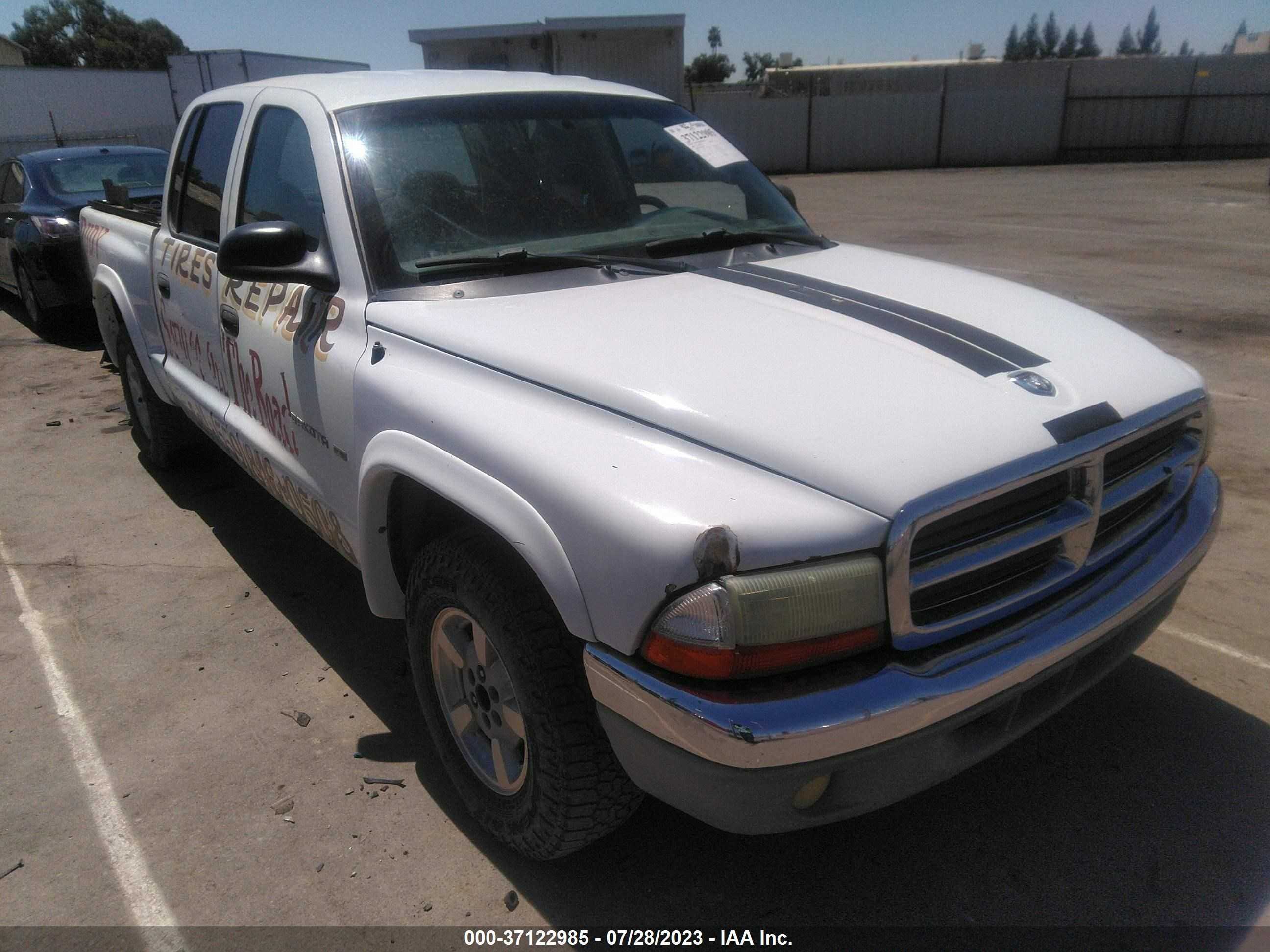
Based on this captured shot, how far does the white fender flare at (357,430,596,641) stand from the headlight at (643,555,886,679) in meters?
0.22

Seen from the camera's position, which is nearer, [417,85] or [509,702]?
[509,702]

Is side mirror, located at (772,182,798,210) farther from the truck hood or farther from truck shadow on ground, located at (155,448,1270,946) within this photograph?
truck shadow on ground, located at (155,448,1270,946)

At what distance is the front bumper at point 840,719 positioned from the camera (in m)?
1.70

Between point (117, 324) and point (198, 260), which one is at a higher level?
point (198, 260)

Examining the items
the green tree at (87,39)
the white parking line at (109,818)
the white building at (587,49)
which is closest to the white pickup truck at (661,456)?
the white parking line at (109,818)

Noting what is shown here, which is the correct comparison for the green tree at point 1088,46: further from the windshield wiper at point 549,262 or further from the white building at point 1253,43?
the windshield wiper at point 549,262

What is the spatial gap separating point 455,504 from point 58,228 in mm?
7748

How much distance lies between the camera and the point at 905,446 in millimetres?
1849

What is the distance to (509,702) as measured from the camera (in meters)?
2.26

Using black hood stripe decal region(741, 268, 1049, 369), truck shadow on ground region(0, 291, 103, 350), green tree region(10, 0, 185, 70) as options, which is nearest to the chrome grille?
black hood stripe decal region(741, 268, 1049, 369)

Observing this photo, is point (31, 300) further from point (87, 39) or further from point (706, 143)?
point (87, 39)

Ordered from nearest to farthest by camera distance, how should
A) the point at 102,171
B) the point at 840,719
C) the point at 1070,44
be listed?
the point at 840,719 → the point at 102,171 → the point at 1070,44

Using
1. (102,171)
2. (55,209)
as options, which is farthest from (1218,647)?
(102,171)

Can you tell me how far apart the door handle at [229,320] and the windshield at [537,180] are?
834 mm
